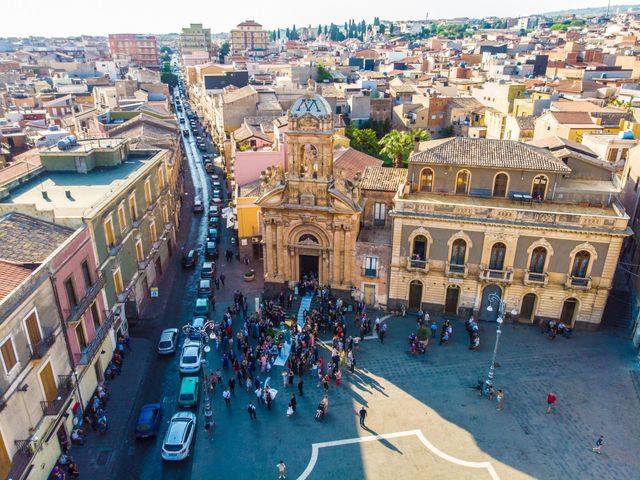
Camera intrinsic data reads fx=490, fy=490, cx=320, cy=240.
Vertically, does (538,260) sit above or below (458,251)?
below

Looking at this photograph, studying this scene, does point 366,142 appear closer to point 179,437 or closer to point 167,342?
point 167,342

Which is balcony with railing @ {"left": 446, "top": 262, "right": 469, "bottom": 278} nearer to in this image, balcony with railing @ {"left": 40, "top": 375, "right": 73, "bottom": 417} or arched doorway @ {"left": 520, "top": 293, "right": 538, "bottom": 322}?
arched doorway @ {"left": 520, "top": 293, "right": 538, "bottom": 322}

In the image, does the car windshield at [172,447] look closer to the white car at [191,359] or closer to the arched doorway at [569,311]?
the white car at [191,359]

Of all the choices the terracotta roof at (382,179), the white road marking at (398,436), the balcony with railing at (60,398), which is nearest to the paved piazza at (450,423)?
the white road marking at (398,436)

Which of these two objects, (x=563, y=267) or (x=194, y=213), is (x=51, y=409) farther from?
(x=194, y=213)

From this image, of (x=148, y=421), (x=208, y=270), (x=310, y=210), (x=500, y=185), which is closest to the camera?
(x=148, y=421)

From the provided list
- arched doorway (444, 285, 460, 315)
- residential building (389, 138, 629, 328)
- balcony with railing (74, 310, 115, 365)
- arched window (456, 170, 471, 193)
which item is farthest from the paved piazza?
arched window (456, 170, 471, 193)

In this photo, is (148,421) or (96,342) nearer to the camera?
(148,421)

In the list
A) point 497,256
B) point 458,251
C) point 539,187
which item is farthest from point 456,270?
point 539,187
